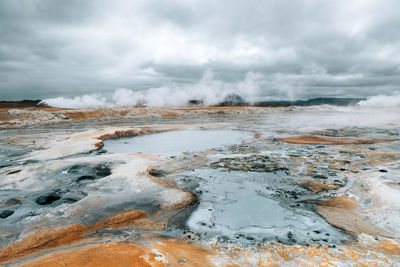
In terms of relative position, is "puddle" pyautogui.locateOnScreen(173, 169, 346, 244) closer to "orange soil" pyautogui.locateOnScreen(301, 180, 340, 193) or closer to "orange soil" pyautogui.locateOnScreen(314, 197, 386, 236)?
"orange soil" pyautogui.locateOnScreen(314, 197, 386, 236)

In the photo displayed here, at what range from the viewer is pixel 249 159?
43.8ft

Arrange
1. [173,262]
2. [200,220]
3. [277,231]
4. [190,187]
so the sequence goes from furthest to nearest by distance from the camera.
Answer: [190,187] → [200,220] → [277,231] → [173,262]

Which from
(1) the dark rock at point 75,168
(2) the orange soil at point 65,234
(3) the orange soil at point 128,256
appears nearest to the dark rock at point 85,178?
(1) the dark rock at point 75,168

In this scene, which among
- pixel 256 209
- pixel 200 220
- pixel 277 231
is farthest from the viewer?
pixel 256 209

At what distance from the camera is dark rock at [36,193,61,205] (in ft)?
25.5

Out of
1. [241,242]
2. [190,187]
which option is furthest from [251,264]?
[190,187]

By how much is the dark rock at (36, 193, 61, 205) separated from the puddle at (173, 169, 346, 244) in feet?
15.4

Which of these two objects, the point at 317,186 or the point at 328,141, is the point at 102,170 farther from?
the point at 328,141

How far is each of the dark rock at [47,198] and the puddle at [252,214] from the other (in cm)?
470

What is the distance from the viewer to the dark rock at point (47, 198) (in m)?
7.77

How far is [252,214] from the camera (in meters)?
7.07

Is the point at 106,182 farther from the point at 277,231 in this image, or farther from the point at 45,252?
the point at 277,231

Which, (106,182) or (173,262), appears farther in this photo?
(106,182)

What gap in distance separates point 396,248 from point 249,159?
855cm
